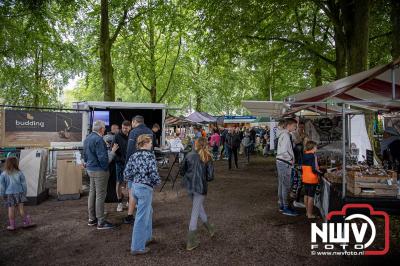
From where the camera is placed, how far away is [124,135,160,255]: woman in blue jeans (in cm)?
443

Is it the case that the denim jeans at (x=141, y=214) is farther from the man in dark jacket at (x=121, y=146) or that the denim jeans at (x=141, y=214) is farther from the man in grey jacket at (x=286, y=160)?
the man in grey jacket at (x=286, y=160)

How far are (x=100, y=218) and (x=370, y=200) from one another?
430 centimetres

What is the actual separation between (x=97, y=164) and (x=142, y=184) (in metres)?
1.35

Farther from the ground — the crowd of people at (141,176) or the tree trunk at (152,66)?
the tree trunk at (152,66)

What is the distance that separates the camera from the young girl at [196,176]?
4.71 meters

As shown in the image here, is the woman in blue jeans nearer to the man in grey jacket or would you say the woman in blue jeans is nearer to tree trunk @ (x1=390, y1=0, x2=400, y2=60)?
the man in grey jacket

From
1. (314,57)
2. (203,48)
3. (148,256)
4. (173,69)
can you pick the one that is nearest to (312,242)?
(148,256)

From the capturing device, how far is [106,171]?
554cm

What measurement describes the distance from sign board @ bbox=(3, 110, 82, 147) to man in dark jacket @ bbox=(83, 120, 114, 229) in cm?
360

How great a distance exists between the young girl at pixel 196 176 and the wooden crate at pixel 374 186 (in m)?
2.07

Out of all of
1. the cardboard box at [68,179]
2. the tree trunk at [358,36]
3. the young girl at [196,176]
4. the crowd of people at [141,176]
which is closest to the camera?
the crowd of people at [141,176]

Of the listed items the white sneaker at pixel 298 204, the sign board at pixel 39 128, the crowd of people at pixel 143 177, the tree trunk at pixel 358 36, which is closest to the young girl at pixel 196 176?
the crowd of people at pixel 143 177

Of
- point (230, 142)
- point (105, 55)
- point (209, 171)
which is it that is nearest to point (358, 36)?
point (230, 142)

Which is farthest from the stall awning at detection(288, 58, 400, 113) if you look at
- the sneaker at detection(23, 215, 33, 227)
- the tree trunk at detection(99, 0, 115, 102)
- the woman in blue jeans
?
the tree trunk at detection(99, 0, 115, 102)
